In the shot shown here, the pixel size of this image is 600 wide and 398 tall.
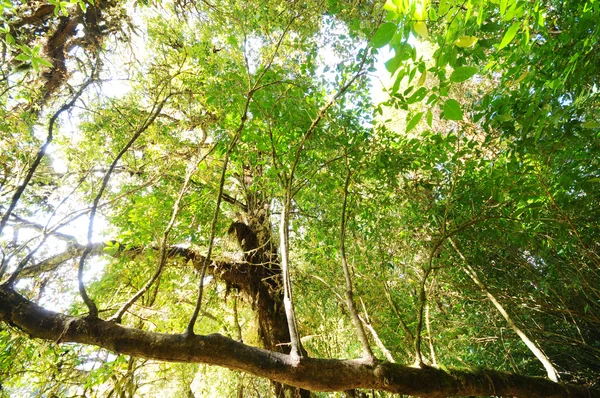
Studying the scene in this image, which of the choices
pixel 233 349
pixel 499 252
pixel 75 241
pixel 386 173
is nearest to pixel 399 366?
pixel 233 349

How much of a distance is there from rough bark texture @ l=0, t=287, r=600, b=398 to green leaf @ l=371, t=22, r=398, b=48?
1.80 m

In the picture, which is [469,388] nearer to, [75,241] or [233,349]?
[233,349]

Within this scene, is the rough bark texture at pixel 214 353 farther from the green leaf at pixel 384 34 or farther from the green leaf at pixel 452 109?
the green leaf at pixel 384 34

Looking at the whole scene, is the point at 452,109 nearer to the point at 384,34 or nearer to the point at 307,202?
the point at 384,34

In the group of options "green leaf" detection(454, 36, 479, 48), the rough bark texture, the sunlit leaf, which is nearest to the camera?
the sunlit leaf

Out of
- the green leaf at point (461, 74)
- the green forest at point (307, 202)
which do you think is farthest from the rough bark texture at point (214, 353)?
the green leaf at point (461, 74)

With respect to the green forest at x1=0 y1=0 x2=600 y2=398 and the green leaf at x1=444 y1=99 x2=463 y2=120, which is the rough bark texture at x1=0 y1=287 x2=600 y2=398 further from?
the green leaf at x1=444 y1=99 x2=463 y2=120

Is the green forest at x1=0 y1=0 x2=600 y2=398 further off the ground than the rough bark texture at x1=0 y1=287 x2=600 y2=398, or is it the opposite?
the green forest at x1=0 y1=0 x2=600 y2=398

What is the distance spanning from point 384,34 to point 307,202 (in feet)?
11.4

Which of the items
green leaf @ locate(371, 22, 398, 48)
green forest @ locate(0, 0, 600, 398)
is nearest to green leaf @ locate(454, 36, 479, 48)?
green forest @ locate(0, 0, 600, 398)

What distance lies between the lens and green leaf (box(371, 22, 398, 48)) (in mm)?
978

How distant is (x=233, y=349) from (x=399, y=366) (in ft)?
3.80

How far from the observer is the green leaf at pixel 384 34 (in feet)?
3.21

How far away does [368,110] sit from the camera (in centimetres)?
367
